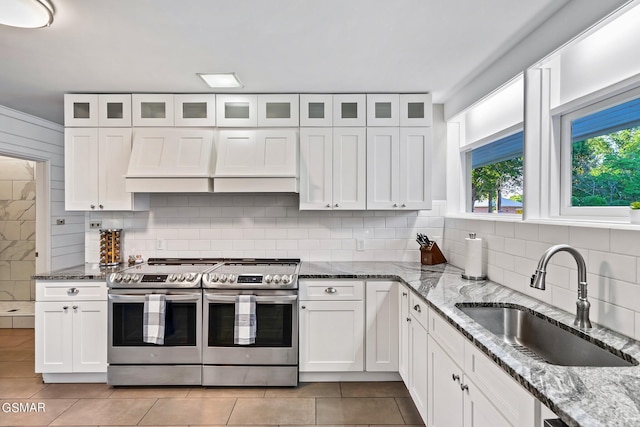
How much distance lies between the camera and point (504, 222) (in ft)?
8.13

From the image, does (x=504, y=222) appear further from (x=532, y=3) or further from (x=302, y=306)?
(x=302, y=306)

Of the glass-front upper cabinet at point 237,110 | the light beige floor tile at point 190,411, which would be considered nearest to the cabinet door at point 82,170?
the glass-front upper cabinet at point 237,110

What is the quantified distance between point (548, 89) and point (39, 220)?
513 cm

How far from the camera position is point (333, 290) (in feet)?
9.76

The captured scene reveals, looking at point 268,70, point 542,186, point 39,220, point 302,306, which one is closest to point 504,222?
point 542,186

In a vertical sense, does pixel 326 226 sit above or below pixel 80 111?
below

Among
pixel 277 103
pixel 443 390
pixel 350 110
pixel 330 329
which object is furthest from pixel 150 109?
pixel 443 390

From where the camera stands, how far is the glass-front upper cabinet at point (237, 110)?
3.29m

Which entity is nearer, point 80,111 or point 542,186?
point 542,186

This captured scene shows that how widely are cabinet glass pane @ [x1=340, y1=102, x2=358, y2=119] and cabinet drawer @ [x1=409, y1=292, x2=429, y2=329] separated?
167cm

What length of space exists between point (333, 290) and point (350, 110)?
160 centimetres

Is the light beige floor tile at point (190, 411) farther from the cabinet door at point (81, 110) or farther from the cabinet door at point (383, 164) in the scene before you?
the cabinet door at point (81, 110)

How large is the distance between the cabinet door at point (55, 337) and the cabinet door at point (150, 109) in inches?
65.8

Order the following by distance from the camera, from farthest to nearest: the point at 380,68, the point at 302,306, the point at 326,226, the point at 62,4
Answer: the point at 326,226, the point at 302,306, the point at 380,68, the point at 62,4
